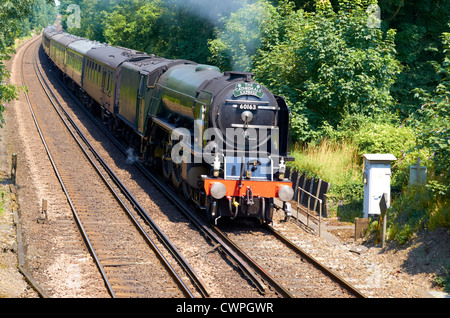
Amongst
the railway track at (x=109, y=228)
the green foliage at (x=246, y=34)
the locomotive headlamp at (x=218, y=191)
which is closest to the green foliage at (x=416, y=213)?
the locomotive headlamp at (x=218, y=191)

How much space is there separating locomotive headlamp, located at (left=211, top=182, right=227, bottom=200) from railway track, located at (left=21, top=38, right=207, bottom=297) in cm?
151

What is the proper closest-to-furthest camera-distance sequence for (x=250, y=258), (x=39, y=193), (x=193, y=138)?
(x=250, y=258) < (x=193, y=138) < (x=39, y=193)

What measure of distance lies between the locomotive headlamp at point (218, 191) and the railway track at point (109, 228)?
1.51 meters

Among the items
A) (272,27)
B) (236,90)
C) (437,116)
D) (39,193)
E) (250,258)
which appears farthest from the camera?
(272,27)

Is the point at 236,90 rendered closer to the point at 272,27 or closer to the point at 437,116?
the point at 437,116

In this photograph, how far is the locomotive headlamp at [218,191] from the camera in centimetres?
1217

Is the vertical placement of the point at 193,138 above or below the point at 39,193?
above

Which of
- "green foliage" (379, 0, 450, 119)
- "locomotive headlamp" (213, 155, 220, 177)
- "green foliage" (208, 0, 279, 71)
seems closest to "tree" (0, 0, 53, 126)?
"locomotive headlamp" (213, 155, 220, 177)

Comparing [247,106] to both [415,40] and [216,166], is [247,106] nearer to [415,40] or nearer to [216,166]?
[216,166]

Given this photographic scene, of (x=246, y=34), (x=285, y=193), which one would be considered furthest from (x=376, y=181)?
(x=246, y=34)

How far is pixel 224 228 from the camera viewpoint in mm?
13164

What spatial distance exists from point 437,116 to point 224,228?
5.35 meters

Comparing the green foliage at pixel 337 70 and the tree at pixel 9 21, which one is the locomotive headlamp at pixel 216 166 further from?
the tree at pixel 9 21

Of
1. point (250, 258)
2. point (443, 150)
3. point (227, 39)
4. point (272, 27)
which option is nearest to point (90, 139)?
point (227, 39)
